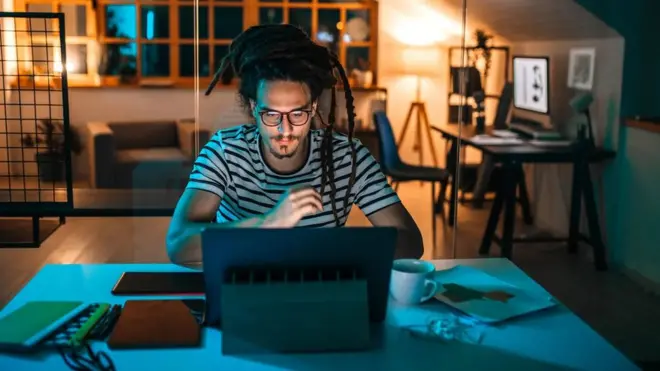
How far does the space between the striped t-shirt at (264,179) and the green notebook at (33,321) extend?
463 mm

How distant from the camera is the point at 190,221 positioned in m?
1.62

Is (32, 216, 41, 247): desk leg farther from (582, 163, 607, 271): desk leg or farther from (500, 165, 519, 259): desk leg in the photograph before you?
(582, 163, 607, 271): desk leg

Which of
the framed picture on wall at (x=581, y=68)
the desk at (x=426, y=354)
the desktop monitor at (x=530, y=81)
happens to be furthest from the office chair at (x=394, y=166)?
the desk at (x=426, y=354)

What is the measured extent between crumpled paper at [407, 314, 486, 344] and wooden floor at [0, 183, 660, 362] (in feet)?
6.39

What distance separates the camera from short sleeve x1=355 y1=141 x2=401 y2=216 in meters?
1.78

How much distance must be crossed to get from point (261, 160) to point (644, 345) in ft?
6.62

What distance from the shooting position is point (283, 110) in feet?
5.25

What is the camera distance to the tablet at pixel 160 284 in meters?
1.50

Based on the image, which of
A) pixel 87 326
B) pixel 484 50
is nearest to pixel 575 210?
pixel 484 50

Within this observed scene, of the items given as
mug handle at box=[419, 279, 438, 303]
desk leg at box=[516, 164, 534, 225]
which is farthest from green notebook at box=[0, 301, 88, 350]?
desk leg at box=[516, 164, 534, 225]

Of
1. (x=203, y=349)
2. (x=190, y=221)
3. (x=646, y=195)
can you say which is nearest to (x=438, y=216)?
(x=646, y=195)

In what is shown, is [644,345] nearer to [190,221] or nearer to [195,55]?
[190,221]

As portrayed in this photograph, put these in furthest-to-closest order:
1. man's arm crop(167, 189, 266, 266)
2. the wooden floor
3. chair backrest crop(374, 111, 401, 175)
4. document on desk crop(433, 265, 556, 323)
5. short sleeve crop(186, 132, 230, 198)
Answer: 1. chair backrest crop(374, 111, 401, 175)
2. the wooden floor
3. short sleeve crop(186, 132, 230, 198)
4. man's arm crop(167, 189, 266, 266)
5. document on desk crop(433, 265, 556, 323)

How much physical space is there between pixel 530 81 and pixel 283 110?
269 cm
